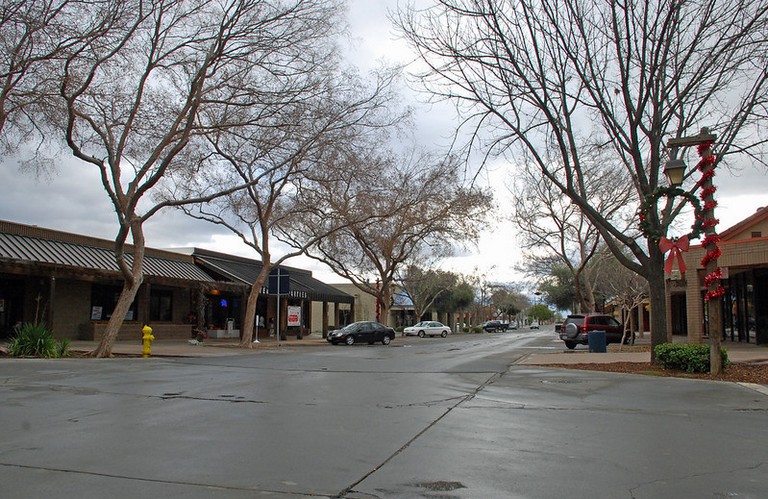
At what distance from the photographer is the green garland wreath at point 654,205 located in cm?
1480

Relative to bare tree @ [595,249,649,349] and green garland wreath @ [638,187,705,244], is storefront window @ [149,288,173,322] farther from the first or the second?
green garland wreath @ [638,187,705,244]

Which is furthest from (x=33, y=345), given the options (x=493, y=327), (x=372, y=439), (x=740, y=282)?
(x=493, y=327)

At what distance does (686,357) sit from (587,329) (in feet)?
52.6

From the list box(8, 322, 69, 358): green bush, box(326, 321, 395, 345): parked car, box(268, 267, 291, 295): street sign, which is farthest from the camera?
box(326, 321, 395, 345): parked car

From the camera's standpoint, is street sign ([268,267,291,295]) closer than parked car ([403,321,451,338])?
Yes

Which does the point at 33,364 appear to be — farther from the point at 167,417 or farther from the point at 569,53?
the point at 569,53

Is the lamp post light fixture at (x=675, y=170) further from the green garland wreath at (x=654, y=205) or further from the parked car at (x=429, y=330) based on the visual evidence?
the parked car at (x=429, y=330)

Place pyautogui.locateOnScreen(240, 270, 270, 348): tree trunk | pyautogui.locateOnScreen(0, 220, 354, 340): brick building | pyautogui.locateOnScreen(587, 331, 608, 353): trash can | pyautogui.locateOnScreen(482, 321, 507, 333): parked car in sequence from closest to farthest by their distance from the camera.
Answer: pyautogui.locateOnScreen(0, 220, 354, 340): brick building < pyautogui.locateOnScreen(587, 331, 608, 353): trash can < pyautogui.locateOnScreen(240, 270, 270, 348): tree trunk < pyautogui.locateOnScreen(482, 321, 507, 333): parked car

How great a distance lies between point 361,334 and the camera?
3619 centimetres

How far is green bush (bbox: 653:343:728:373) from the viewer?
49.1 ft

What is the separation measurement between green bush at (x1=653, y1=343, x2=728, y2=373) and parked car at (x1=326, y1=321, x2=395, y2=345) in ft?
70.9

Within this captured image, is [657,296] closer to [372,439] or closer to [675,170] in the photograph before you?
[675,170]

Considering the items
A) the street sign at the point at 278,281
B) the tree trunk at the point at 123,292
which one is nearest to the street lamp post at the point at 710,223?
the tree trunk at the point at 123,292

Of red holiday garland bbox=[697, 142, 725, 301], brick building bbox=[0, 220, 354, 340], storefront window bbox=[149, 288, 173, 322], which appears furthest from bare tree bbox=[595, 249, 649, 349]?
storefront window bbox=[149, 288, 173, 322]
